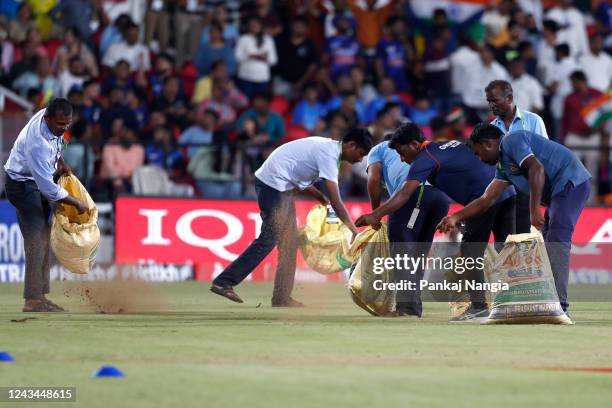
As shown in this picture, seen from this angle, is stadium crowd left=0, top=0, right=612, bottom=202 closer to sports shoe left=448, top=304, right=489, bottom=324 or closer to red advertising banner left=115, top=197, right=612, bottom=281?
red advertising banner left=115, top=197, right=612, bottom=281

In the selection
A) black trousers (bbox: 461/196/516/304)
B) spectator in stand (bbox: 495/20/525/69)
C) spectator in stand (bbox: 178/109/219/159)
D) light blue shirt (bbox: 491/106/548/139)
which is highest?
spectator in stand (bbox: 495/20/525/69)

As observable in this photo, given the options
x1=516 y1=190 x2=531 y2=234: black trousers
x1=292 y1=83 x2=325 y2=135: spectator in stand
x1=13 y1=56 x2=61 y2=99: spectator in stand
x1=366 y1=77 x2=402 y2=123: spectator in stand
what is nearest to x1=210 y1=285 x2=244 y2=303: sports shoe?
x1=516 y1=190 x2=531 y2=234: black trousers

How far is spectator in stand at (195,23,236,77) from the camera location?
78.1ft

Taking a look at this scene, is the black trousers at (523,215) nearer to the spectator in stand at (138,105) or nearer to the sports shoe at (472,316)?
the sports shoe at (472,316)

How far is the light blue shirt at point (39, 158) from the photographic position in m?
13.4

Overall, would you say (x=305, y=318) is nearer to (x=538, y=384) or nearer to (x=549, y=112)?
(x=538, y=384)

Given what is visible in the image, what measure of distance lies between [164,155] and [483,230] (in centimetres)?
936

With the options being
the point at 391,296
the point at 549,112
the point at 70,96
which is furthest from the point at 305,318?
the point at 549,112

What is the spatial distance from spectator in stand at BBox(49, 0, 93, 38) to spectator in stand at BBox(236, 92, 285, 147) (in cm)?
364

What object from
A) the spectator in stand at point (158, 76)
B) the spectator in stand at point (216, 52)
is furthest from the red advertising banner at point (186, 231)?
the spectator in stand at point (216, 52)

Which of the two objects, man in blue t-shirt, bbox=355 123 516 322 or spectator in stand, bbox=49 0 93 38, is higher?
spectator in stand, bbox=49 0 93 38

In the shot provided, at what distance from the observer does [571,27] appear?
2522 cm

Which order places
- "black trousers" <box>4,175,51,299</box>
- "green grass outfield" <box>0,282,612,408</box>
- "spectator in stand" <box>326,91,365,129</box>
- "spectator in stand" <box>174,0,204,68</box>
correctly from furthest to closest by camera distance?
1. "spectator in stand" <box>174,0,204,68</box>
2. "spectator in stand" <box>326,91,365,129</box>
3. "black trousers" <box>4,175,51,299</box>
4. "green grass outfield" <box>0,282,612,408</box>

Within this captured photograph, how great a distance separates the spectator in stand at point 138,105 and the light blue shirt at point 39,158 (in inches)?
342
